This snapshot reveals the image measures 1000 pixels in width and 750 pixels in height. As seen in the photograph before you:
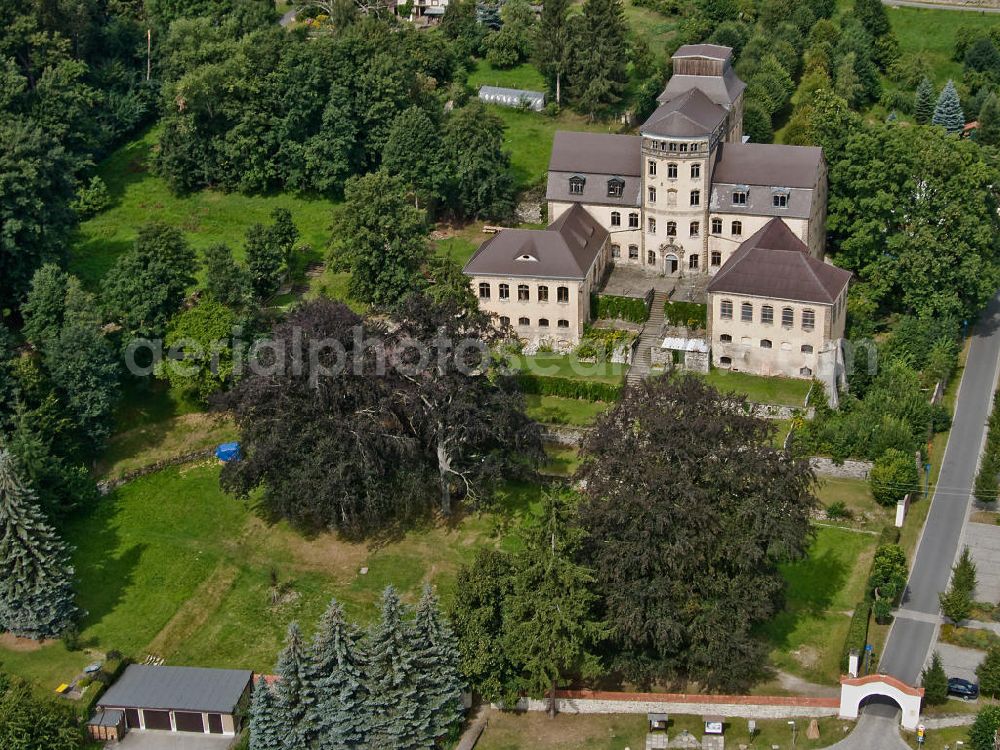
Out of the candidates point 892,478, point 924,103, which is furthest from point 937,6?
point 892,478

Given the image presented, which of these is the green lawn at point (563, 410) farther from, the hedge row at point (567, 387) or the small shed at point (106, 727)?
the small shed at point (106, 727)

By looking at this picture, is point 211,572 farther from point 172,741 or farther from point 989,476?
point 989,476

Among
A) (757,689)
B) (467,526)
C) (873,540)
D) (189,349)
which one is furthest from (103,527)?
(873,540)

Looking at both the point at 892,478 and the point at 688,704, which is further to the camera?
the point at 892,478

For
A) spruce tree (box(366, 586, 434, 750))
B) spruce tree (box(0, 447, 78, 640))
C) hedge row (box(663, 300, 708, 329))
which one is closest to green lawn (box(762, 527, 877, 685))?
hedge row (box(663, 300, 708, 329))

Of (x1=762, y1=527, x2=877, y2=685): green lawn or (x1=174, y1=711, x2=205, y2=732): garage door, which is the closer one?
(x1=174, y1=711, x2=205, y2=732): garage door

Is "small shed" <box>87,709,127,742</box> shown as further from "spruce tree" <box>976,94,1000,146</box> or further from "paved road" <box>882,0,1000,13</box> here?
"paved road" <box>882,0,1000,13</box>
